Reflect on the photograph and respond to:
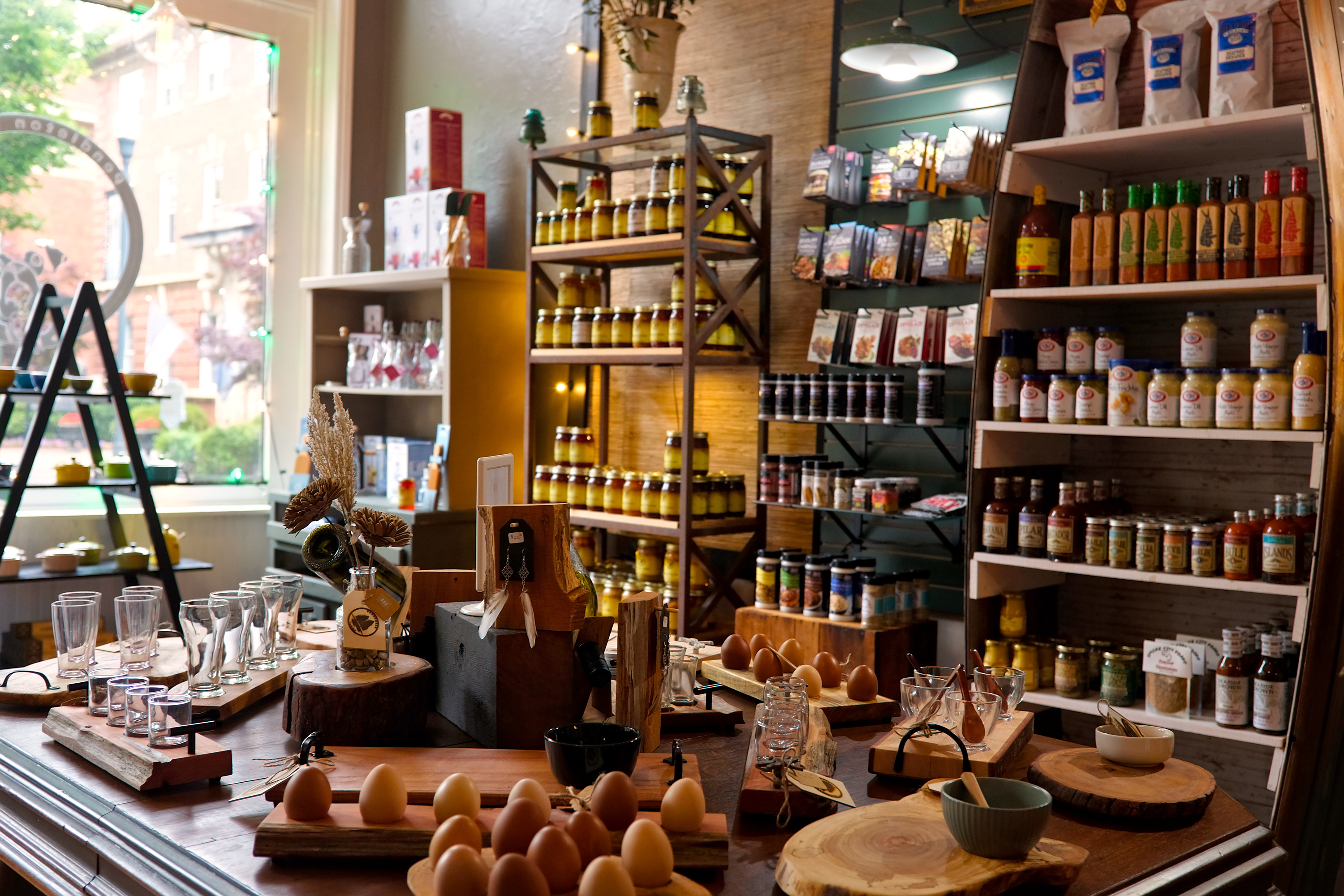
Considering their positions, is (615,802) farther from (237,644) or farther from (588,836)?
(237,644)

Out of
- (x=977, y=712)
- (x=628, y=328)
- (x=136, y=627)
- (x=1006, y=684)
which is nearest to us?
(x=977, y=712)

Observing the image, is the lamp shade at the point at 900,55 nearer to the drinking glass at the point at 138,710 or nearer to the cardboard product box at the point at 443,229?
the cardboard product box at the point at 443,229

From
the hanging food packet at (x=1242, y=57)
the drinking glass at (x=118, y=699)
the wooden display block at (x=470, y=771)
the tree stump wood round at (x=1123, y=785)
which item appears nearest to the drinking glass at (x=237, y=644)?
the drinking glass at (x=118, y=699)

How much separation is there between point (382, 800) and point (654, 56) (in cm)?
333

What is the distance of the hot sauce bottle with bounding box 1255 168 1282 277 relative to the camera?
2.71 m

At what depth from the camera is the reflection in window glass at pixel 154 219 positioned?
502 cm

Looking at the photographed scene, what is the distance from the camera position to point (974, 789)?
1.31 metres

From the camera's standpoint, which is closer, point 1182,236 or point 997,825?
point 997,825

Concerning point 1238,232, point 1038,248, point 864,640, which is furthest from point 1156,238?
point 864,640

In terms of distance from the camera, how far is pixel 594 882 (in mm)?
1093

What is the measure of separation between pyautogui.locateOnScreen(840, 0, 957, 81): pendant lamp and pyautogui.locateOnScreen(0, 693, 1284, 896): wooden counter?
2194 millimetres

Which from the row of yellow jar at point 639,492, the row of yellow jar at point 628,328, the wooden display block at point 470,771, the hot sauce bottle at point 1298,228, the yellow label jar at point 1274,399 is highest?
the hot sauce bottle at point 1298,228

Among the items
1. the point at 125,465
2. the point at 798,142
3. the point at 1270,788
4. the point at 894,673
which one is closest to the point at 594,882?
the point at 1270,788

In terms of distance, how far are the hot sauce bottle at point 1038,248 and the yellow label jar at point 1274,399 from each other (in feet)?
2.07
